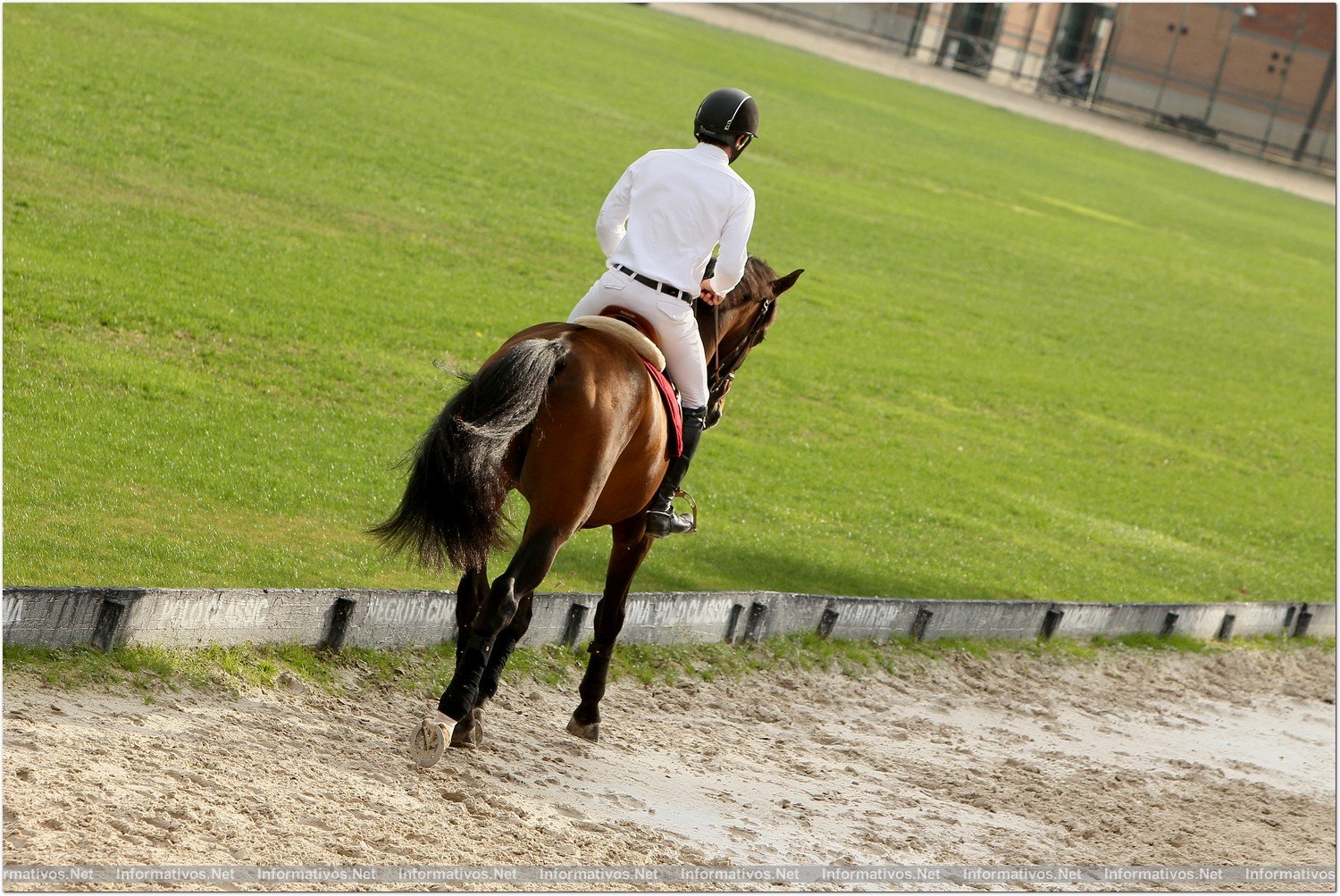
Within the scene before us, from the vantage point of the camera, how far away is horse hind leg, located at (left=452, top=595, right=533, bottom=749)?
612cm

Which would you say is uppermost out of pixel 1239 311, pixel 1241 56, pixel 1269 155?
pixel 1241 56

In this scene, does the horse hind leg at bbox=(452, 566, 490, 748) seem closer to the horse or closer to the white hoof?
the horse

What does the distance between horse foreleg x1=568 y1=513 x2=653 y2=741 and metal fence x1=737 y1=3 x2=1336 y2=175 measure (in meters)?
49.5

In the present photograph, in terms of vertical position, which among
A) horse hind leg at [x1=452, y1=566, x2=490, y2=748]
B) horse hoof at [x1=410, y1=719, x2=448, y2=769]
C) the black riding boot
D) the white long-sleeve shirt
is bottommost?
horse hoof at [x1=410, y1=719, x2=448, y2=769]

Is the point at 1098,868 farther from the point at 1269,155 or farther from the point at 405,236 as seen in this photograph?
the point at 1269,155

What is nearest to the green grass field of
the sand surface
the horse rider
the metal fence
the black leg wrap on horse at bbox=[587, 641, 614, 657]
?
the sand surface

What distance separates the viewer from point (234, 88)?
812 inches

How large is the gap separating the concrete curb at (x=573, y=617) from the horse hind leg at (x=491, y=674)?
2.73 feet

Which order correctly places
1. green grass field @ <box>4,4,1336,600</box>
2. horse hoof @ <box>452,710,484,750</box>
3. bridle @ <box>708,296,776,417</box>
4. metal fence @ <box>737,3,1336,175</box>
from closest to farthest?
horse hoof @ <box>452,710,484,750</box> → bridle @ <box>708,296,776,417</box> → green grass field @ <box>4,4,1336,600</box> → metal fence @ <box>737,3,1336,175</box>

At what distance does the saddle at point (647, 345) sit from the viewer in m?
6.28

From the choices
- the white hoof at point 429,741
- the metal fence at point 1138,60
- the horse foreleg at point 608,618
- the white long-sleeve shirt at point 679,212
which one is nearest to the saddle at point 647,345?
the white long-sleeve shirt at point 679,212

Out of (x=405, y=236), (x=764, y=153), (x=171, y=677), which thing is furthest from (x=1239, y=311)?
(x=171, y=677)

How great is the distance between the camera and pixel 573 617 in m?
7.86

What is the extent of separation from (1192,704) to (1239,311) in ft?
60.7
